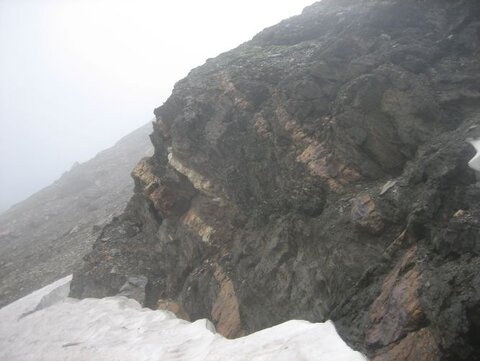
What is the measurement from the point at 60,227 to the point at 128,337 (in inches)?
1433

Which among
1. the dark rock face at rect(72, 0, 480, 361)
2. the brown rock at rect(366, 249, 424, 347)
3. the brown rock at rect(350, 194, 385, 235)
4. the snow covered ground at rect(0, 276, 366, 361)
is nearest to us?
the brown rock at rect(366, 249, 424, 347)

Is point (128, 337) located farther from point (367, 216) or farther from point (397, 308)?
point (397, 308)

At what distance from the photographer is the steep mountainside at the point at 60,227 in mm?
31883

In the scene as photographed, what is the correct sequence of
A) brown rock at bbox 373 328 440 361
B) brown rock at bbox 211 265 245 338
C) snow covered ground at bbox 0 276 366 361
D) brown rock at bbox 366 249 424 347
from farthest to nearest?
brown rock at bbox 211 265 245 338, snow covered ground at bbox 0 276 366 361, brown rock at bbox 366 249 424 347, brown rock at bbox 373 328 440 361

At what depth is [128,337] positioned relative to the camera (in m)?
14.4

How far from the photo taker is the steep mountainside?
31883 mm

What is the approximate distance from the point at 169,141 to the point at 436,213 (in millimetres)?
13420

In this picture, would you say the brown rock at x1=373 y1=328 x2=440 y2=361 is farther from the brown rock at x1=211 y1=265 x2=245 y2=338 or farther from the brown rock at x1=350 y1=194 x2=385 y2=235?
the brown rock at x1=211 y1=265 x2=245 y2=338

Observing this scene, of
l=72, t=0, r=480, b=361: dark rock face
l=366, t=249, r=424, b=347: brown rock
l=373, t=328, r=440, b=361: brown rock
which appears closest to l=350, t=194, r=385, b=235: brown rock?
l=72, t=0, r=480, b=361: dark rock face

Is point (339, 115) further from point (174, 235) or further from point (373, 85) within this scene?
point (174, 235)

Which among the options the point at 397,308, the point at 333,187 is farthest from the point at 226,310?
the point at 397,308

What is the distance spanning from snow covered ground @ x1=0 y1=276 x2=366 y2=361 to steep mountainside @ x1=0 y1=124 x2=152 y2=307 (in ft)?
27.5

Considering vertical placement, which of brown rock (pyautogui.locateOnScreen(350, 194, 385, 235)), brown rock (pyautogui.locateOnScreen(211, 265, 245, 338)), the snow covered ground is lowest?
brown rock (pyautogui.locateOnScreen(211, 265, 245, 338))

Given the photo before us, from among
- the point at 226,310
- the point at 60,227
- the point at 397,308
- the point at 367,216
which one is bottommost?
the point at 226,310
